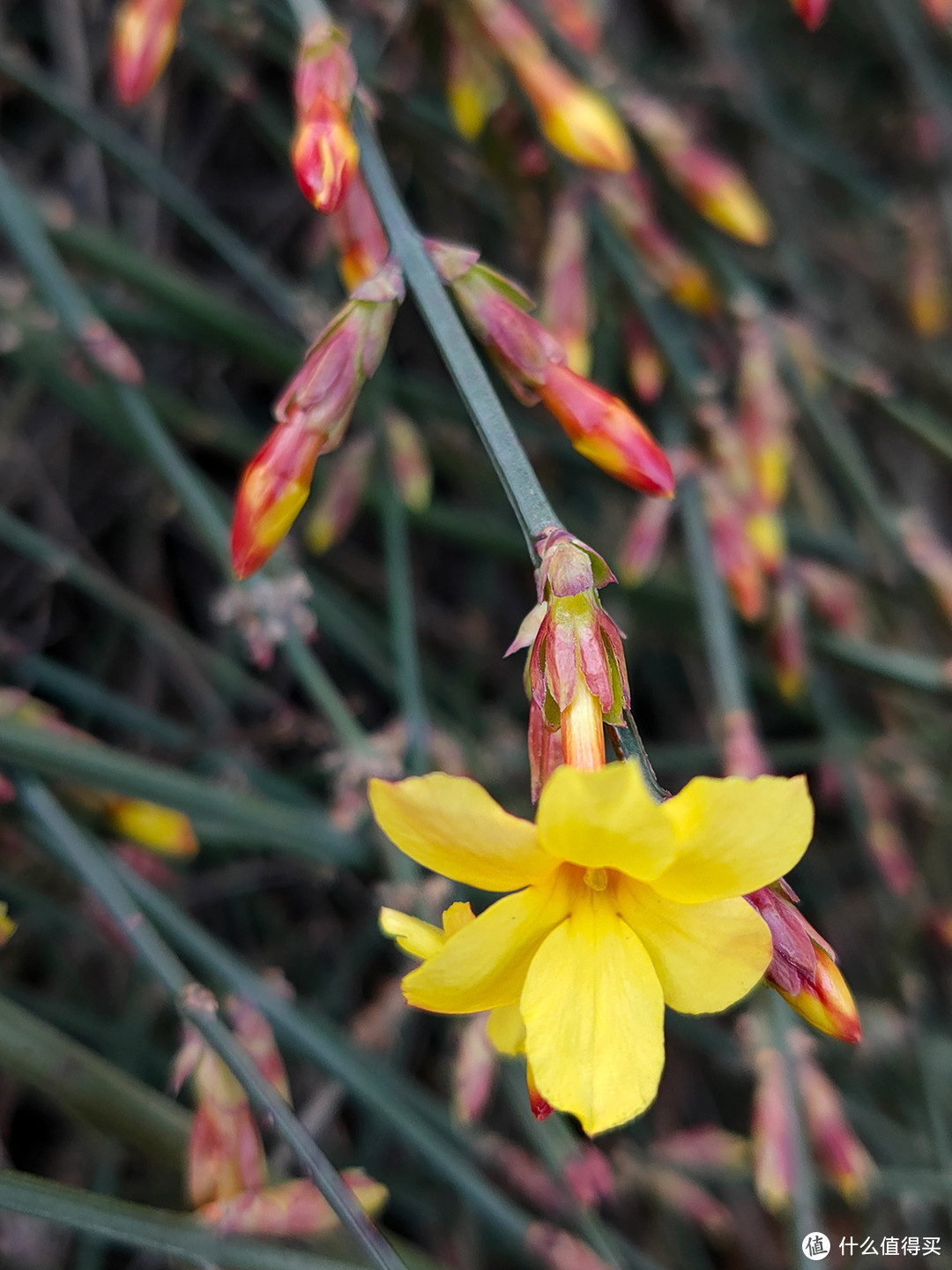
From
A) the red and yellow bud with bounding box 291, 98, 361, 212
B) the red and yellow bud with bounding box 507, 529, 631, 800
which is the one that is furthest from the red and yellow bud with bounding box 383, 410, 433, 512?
the red and yellow bud with bounding box 507, 529, 631, 800

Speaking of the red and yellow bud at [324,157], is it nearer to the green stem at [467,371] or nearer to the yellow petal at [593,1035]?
the green stem at [467,371]

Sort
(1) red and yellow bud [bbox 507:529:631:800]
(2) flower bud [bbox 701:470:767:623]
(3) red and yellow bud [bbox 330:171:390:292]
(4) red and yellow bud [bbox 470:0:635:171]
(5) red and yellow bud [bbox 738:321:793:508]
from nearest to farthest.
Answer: (1) red and yellow bud [bbox 507:529:631:800] → (3) red and yellow bud [bbox 330:171:390:292] → (4) red and yellow bud [bbox 470:0:635:171] → (2) flower bud [bbox 701:470:767:623] → (5) red and yellow bud [bbox 738:321:793:508]

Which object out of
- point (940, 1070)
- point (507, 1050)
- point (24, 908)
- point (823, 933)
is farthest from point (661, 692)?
point (507, 1050)

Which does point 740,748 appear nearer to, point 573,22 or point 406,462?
point 406,462

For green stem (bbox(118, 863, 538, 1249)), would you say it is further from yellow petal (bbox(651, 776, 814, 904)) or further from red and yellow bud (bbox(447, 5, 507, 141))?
red and yellow bud (bbox(447, 5, 507, 141))

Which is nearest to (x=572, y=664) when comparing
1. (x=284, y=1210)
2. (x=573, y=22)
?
(x=284, y=1210)

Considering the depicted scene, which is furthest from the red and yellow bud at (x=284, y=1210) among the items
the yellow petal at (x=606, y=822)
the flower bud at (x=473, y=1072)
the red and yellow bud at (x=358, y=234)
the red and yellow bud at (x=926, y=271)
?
the red and yellow bud at (x=926, y=271)
